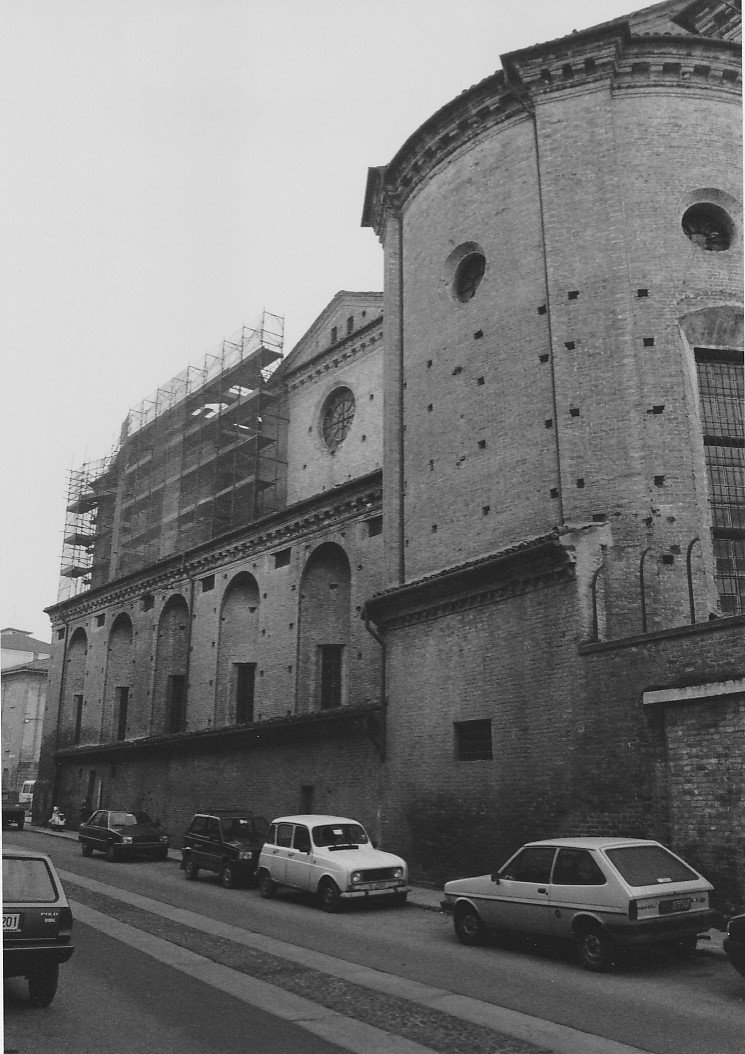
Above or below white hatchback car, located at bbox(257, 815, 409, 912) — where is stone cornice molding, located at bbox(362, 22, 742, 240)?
above

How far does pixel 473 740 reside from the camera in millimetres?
16656

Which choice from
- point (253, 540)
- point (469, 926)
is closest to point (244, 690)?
point (253, 540)

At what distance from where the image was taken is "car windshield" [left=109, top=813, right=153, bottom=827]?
922 inches

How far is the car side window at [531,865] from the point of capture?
10.6 m

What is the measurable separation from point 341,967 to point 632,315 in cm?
1250

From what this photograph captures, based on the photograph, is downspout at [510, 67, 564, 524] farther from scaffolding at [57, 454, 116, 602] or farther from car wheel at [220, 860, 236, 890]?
scaffolding at [57, 454, 116, 602]

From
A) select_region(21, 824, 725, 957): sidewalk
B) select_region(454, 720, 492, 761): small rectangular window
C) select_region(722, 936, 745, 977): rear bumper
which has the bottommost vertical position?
select_region(21, 824, 725, 957): sidewalk

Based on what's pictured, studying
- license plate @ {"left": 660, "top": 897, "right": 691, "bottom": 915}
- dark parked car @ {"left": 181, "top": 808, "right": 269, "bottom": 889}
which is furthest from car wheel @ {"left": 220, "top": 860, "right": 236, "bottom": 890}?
license plate @ {"left": 660, "top": 897, "right": 691, "bottom": 915}

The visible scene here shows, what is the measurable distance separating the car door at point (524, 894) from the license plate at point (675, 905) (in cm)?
136

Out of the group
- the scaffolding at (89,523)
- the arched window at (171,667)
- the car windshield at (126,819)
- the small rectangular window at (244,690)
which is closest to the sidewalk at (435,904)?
the car windshield at (126,819)

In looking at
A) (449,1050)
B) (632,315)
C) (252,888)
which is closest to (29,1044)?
(449,1050)

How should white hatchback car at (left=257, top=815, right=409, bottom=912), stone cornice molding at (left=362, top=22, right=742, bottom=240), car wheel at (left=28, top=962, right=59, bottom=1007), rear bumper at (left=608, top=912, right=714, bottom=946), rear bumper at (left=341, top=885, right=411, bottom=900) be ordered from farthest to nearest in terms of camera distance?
stone cornice molding at (left=362, top=22, right=742, bottom=240) → white hatchback car at (left=257, top=815, right=409, bottom=912) → rear bumper at (left=341, top=885, right=411, bottom=900) → rear bumper at (left=608, top=912, right=714, bottom=946) → car wheel at (left=28, top=962, right=59, bottom=1007)

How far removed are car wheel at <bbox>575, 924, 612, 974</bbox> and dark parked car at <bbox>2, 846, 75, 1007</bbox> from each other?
17.8 feet

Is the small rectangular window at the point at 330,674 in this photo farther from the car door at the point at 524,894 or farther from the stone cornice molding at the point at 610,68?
the stone cornice molding at the point at 610,68
